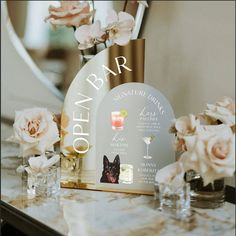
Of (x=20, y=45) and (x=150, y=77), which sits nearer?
(x=150, y=77)

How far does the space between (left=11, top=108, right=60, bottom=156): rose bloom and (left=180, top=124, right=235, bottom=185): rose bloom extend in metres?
0.33

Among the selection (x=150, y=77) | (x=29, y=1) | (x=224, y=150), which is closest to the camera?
(x=224, y=150)

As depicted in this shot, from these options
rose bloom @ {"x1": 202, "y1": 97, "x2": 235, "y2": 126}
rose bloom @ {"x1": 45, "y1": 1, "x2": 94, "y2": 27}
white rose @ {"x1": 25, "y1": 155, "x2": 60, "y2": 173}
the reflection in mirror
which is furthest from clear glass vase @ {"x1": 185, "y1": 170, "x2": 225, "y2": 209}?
the reflection in mirror

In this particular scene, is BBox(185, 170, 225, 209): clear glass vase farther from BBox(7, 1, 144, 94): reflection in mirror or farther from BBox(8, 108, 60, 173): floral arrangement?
BBox(7, 1, 144, 94): reflection in mirror

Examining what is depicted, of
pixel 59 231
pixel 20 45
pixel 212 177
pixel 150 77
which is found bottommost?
pixel 59 231

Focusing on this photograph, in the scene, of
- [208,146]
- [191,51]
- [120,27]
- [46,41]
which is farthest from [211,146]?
[46,41]

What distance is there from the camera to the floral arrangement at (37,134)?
3.17 feet

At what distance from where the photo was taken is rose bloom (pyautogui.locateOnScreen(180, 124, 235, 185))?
0.77 meters

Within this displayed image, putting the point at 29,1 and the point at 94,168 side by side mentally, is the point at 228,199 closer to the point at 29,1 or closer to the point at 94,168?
the point at 94,168

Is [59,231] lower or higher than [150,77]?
lower

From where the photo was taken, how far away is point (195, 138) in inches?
31.6

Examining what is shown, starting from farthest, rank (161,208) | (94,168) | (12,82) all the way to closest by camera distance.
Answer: (12,82) < (94,168) < (161,208)

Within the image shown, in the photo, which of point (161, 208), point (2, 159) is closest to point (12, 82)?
point (2, 159)

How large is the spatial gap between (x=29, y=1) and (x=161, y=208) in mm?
→ 985
